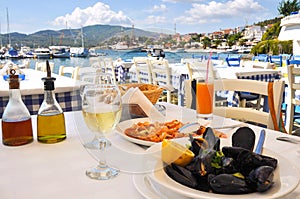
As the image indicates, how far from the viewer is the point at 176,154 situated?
1.57 ft

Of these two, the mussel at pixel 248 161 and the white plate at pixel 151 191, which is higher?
the mussel at pixel 248 161

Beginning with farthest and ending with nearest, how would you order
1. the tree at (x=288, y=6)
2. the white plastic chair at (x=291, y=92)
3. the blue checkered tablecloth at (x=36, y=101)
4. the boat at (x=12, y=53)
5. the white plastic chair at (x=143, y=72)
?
the tree at (x=288, y=6) < the boat at (x=12, y=53) < the white plastic chair at (x=143, y=72) < the white plastic chair at (x=291, y=92) < the blue checkered tablecloth at (x=36, y=101)

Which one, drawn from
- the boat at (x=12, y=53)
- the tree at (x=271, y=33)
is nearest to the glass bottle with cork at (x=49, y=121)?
the boat at (x=12, y=53)

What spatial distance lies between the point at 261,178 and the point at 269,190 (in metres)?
0.03

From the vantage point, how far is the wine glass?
54cm

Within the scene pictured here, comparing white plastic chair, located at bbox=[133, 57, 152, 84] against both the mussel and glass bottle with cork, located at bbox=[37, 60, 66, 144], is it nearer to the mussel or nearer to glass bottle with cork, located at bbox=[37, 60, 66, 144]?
Result: glass bottle with cork, located at bbox=[37, 60, 66, 144]

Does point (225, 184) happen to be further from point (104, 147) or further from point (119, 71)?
point (119, 71)

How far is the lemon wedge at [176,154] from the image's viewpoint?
1.55ft

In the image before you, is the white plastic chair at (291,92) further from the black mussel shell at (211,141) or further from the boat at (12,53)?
the boat at (12,53)

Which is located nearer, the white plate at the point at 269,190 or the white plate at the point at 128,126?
the white plate at the point at 269,190

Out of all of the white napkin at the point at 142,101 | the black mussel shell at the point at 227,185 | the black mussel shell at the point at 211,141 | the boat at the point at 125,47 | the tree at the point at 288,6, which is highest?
the tree at the point at 288,6

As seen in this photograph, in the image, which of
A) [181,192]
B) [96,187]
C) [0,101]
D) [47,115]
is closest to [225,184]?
[181,192]

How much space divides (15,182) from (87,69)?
302 millimetres

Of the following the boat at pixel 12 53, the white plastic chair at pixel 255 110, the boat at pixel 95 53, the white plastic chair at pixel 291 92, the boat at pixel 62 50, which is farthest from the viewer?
the boat at pixel 12 53
